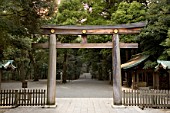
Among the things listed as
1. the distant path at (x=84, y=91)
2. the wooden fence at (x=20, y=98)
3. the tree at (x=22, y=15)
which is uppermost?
the tree at (x=22, y=15)

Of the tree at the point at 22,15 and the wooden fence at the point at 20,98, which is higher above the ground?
the tree at the point at 22,15

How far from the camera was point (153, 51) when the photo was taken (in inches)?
851

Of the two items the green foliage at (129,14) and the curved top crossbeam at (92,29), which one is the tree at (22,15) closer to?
the curved top crossbeam at (92,29)

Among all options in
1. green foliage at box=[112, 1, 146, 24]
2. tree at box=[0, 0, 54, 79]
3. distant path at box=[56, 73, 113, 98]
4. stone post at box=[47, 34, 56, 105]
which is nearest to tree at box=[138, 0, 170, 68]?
distant path at box=[56, 73, 113, 98]

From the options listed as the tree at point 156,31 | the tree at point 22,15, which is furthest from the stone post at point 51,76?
the tree at point 156,31

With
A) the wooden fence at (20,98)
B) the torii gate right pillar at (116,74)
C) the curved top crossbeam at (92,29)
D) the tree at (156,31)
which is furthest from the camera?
the tree at (156,31)

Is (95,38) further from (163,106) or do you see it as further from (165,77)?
(163,106)

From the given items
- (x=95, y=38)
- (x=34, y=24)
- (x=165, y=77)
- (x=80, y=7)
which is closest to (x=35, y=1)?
(x=34, y=24)

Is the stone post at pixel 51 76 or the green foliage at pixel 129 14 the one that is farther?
the green foliage at pixel 129 14

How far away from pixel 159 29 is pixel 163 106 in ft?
27.3

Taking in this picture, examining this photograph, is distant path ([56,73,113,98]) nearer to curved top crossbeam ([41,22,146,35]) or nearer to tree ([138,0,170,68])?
tree ([138,0,170,68])

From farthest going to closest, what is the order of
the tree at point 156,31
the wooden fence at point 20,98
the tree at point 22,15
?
1. the tree at point 156,31
2. the wooden fence at point 20,98
3. the tree at point 22,15

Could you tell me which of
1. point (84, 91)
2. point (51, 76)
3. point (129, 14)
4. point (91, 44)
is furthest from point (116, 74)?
point (129, 14)

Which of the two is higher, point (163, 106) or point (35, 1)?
point (35, 1)
